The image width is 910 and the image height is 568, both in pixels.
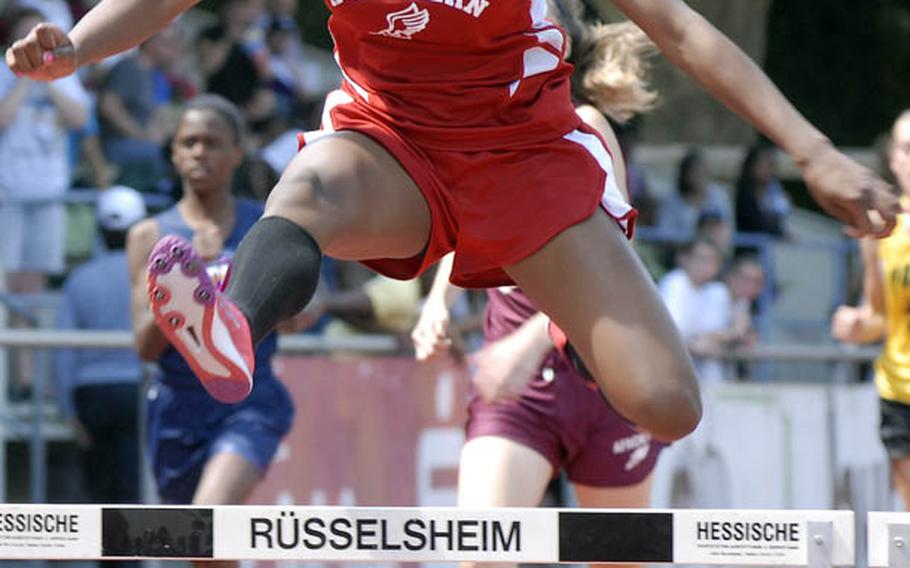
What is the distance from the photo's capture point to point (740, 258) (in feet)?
40.0

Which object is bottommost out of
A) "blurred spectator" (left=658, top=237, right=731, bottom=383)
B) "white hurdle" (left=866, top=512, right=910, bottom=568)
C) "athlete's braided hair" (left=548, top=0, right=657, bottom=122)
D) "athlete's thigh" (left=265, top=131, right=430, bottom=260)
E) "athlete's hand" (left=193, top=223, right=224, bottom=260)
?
"blurred spectator" (left=658, top=237, right=731, bottom=383)

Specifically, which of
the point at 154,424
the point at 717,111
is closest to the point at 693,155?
the point at 717,111

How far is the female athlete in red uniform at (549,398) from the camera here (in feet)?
17.6

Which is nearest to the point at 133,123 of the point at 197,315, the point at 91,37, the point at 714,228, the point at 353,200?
the point at 714,228

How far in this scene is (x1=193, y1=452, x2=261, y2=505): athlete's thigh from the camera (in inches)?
252

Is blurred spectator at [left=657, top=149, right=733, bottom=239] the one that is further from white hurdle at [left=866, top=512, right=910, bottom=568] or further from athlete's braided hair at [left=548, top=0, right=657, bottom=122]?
white hurdle at [left=866, top=512, right=910, bottom=568]

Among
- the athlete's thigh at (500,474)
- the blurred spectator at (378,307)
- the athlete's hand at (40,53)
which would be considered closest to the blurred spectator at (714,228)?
the blurred spectator at (378,307)

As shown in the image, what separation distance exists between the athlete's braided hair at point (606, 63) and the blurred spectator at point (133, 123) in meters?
4.90

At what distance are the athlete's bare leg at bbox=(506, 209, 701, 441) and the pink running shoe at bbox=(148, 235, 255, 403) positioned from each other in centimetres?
79

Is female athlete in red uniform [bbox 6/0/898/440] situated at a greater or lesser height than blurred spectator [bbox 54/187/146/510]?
greater

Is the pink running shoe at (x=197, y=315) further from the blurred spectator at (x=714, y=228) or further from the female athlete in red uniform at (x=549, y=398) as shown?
the blurred spectator at (x=714, y=228)

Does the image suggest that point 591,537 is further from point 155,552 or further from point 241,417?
point 241,417

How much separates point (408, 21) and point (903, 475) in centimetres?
373

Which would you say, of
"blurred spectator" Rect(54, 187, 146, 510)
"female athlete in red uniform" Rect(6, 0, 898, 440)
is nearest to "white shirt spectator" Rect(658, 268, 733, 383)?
"blurred spectator" Rect(54, 187, 146, 510)
